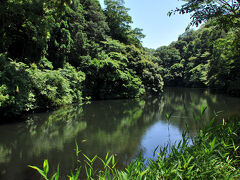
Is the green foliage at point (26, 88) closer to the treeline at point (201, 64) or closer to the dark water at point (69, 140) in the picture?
the dark water at point (69, 140)

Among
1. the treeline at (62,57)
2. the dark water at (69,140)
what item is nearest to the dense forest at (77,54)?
the treeline at (62,57)

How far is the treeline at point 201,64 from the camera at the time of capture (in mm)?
23688

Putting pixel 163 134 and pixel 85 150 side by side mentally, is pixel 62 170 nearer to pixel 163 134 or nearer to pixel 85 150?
pixel 85 150

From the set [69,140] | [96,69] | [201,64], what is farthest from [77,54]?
[201,64]

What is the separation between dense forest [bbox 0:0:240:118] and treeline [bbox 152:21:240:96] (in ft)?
0.83

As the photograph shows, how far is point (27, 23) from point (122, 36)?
57.9ft

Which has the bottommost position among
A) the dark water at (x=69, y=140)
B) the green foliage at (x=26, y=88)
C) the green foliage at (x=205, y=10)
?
the dark water at (x=69, y=140)

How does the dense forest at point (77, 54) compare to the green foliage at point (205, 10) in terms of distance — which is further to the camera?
the dense forest at point (77, 54)

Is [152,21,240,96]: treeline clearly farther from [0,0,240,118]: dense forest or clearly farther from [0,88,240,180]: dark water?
[0,88,240,180]: dark water

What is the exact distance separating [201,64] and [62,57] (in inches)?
1340

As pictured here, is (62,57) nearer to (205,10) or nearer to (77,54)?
(77,54)

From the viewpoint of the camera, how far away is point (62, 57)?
674 inches

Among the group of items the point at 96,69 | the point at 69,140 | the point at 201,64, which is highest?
Result: the point at 201,64

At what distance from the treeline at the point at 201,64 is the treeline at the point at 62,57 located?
30.5 feet
